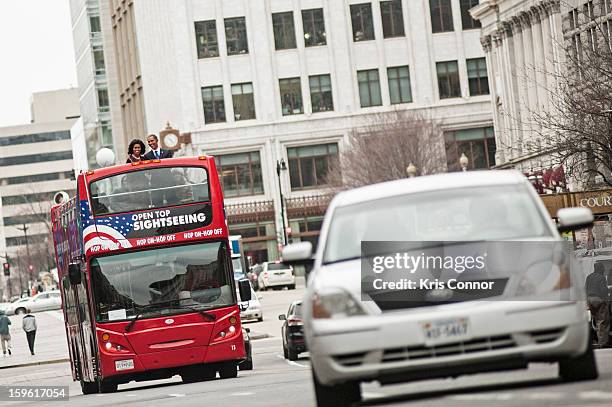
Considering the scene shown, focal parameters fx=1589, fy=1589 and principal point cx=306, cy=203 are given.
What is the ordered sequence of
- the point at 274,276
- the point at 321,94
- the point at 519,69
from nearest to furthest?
the point at 519,69 < the point at 274,276 < the point at 321,94

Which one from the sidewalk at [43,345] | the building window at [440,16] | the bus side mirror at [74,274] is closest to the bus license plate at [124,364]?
the bus side mirror at [74,274]

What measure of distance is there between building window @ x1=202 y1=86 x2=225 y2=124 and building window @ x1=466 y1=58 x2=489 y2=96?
15463 mm

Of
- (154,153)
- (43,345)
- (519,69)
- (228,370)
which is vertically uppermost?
(519,69)

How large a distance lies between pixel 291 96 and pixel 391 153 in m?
16.4

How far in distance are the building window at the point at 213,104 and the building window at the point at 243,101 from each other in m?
0.86

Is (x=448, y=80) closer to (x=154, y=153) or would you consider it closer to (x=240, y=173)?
(x=240, y=173)

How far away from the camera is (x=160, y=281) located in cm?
2525

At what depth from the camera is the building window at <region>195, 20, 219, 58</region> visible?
319 feet

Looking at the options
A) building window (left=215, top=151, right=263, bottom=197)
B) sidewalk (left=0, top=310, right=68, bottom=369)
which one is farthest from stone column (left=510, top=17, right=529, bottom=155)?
sidewalk (left=0, top=310, right=68, bottom=369)

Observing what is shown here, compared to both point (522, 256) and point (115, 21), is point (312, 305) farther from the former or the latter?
point (115, 21)

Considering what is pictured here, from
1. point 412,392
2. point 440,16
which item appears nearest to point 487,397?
point 412,392

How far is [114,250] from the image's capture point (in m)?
25.1

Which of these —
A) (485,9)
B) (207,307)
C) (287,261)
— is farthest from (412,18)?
(287,261)

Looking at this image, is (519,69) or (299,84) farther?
(299,84)
